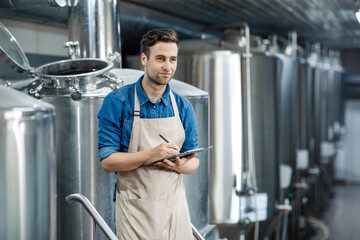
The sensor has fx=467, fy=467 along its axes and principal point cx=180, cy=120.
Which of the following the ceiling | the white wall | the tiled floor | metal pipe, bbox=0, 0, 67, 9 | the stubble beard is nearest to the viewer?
the stubble beard

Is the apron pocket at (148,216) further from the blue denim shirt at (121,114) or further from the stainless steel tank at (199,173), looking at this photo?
the stainless steel tank at (199,173)

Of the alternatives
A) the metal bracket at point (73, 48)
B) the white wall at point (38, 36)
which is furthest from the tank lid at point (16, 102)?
the white wall at point (38, 36)

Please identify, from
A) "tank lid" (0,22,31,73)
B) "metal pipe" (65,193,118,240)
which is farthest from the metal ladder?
"tank lid" (0,22,31,73)

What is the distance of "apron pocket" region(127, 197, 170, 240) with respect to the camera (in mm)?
1710

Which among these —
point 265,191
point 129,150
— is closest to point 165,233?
point 129,150

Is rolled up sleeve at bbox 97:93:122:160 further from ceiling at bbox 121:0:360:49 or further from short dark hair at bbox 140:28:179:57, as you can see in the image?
ceiling at bbox 121:0:360:49

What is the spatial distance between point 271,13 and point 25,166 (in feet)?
12.2

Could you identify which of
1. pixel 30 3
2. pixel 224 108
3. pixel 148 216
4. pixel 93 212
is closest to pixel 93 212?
pixel 93 212

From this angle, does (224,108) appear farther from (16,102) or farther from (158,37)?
(16,102)

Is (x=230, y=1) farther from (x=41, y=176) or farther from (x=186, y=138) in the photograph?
(x=41, y=176)

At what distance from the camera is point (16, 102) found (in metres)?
1.47

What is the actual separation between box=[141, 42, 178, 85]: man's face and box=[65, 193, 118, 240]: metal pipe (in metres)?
0.56

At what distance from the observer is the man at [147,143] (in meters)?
1.66

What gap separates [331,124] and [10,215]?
702cm
